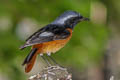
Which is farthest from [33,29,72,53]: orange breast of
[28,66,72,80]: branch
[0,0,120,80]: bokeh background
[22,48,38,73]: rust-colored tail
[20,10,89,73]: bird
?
[0,0,120,80]: bokeh background

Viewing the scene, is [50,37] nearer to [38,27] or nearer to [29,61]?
[29,61]

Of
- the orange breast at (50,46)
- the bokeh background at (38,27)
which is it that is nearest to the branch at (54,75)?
the orange breast at (50,46)


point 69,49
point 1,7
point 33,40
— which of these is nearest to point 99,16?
point 69,49

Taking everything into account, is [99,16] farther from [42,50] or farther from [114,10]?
[42,50]

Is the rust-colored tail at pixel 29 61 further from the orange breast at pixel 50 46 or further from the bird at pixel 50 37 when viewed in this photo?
the orange breast at pixel 50 46

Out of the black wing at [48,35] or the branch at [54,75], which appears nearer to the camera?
the branch at [54,75]

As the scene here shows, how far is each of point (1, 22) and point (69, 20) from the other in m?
3.80

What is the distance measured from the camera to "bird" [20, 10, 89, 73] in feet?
20.7

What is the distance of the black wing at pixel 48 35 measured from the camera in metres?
6.24

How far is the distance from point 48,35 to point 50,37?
0.10 meters

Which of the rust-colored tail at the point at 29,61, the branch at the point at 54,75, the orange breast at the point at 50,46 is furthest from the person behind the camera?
the orange breast at the point at 50,46

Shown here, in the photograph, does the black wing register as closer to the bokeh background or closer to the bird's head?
the bird's head

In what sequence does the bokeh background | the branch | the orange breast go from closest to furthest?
the branch < the orange breast < the bokeh background

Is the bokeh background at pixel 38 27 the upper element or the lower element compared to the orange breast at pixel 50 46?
lower
